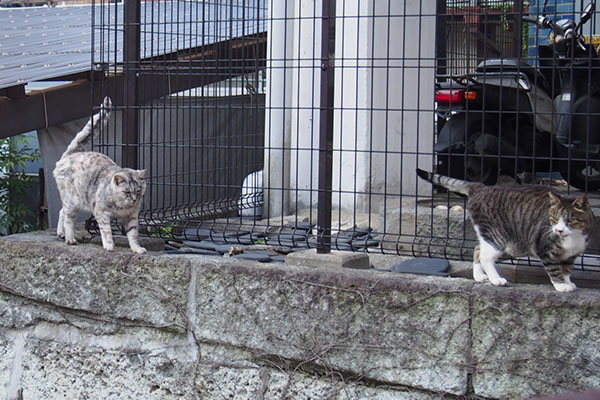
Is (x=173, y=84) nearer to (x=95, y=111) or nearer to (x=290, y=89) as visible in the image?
(x=95, y=111)

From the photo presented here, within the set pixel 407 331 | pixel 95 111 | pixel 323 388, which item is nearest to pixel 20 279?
pixel 95 111

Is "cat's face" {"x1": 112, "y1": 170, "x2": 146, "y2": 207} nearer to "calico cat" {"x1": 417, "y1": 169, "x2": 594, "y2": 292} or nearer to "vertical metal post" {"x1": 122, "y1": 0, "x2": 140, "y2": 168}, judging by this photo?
"vertical metal post" {"x1": 122, "y1": 0, "x2": 140, "y2": 168}

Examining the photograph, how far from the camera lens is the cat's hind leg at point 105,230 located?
4.76m

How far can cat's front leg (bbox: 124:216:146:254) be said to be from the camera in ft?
15.4

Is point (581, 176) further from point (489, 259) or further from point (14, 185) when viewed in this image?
point (14, 185)

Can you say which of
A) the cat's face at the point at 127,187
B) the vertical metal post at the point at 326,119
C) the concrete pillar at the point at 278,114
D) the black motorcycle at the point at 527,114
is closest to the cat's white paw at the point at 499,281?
the vertical metal post at the point at 326,119

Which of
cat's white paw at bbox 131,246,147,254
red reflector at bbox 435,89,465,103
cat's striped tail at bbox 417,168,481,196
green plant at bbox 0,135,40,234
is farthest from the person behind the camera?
green plant at bbox 0,135,40,234

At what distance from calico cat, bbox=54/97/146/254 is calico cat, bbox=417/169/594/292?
180cm

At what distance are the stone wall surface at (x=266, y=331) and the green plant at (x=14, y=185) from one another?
309 cm

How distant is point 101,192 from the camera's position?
4848 mm

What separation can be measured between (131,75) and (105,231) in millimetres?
1068

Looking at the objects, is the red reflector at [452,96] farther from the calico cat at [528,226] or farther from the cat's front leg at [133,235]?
the cat's front leg at [133,235]

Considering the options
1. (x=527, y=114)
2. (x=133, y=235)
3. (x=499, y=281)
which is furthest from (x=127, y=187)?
(x=527, y=114)

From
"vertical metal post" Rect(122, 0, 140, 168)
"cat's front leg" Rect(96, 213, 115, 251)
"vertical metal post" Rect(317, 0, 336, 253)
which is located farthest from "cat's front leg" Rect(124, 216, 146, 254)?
"vertical metal post" Rect(317, 0, 336, 253)
